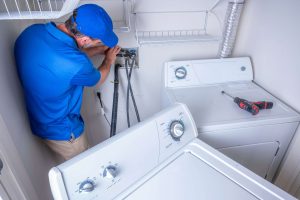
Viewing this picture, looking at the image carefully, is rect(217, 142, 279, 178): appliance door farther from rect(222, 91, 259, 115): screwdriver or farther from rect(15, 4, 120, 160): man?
rect(15, 4, 120, 160): man

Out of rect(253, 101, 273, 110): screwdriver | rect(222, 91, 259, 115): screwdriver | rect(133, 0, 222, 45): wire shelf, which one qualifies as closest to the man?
rect(133, 0, 222, 45): wire shelf

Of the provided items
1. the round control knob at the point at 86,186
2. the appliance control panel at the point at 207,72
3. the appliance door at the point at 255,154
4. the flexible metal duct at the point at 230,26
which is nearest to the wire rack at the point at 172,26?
the flexible metal duct at the point at 230,26

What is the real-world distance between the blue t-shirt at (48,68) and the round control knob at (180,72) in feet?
2.37

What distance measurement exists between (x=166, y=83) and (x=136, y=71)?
1.09 ft

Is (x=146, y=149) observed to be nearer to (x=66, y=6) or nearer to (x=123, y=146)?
(x=123, y=146)

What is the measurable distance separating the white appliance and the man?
1.83 feet

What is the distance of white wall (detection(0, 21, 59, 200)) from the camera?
3.77 ft

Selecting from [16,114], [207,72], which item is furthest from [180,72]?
[16,114]

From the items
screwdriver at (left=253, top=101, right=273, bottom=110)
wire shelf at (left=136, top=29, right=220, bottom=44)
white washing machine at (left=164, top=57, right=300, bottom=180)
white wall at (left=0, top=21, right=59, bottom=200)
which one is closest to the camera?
white wall at (left=0, top=21, right=59, bottom=200)

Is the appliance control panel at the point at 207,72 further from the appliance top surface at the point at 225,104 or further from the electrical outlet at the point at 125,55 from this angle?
the electrical outlet at the point at 125,55

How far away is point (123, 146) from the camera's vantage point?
999 mm

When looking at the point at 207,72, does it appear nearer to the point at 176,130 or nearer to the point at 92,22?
the point at 176,130

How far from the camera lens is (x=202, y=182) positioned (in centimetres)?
101

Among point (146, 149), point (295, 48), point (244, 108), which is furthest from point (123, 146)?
point (295, 48)
